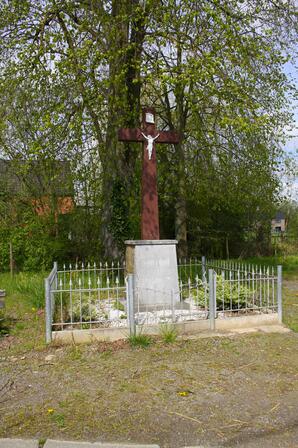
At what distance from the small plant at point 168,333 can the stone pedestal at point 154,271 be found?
1.11m

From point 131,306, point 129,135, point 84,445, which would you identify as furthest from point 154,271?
point 84,445

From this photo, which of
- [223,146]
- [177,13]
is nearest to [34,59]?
[177,13]

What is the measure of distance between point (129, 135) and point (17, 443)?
5.56 metres

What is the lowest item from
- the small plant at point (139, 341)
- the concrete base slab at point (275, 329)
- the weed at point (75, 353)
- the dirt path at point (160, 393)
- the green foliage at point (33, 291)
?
the dirt path at point (160, 393)

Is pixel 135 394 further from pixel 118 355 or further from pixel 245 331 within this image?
pixel 245 331

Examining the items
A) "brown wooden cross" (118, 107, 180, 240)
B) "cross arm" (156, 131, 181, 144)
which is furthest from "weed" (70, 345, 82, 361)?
"cross arm" (156, 131, 181, 144)

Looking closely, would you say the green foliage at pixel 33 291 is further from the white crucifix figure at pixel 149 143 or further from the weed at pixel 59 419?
the weed at pixel 59 419

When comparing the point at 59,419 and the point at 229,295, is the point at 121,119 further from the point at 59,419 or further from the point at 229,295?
the point at 59,419

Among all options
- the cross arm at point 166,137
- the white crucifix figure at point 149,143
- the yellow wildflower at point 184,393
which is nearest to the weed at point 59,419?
the yellow wildflower at point 184,393

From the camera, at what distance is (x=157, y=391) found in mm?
4020

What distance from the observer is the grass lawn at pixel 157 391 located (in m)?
3.23

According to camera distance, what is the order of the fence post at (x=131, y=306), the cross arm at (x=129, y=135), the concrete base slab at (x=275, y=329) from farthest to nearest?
the cross arm at (x=129, y=135)
the concrete base slab at (x=275, y=329)
the fence post at (x=131, y=306)

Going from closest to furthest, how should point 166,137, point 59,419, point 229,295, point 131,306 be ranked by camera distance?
point 59,419, point 131,306, point 229,295, point 166,137

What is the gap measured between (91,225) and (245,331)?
1037 cm
